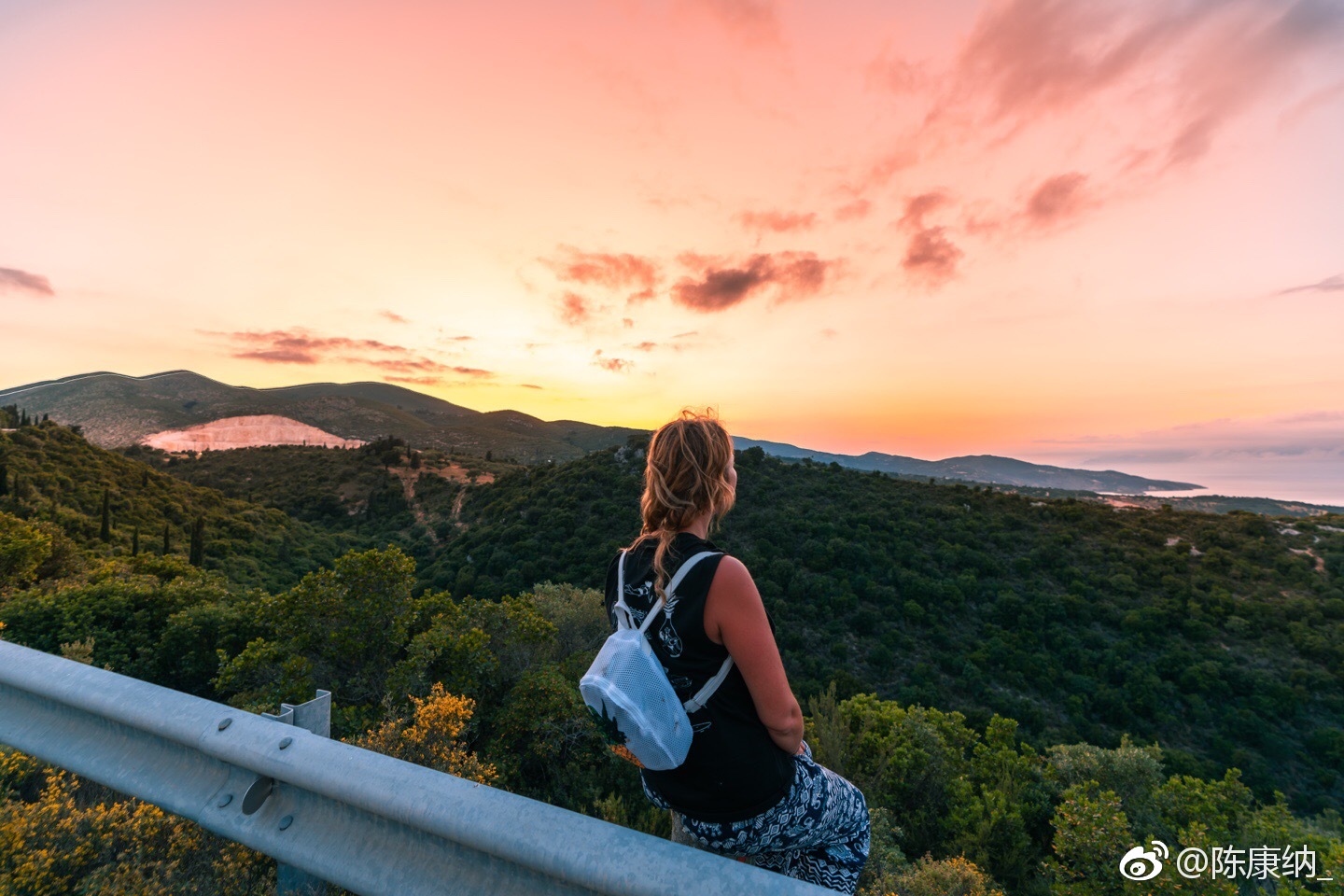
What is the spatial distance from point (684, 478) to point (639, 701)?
69 centimetres

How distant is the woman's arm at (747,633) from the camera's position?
146 cm

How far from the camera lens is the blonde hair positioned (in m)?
1.71

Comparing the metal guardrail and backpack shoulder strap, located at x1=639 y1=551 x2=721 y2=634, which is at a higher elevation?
backpack shoulder strap, located at x1=639 y1=551 x2=721 y2=634

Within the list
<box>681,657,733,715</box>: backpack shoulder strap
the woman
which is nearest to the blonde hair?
the woman

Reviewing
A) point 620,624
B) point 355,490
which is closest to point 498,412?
point 355,490

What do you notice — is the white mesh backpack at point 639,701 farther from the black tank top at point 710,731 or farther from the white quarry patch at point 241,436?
the white quarry patch at point 241,436

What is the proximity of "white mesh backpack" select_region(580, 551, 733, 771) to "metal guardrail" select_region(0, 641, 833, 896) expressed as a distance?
252mm

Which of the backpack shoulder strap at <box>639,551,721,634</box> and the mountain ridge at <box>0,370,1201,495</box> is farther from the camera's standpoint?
the mountain ridge at <box>0,370,1201,495</box>

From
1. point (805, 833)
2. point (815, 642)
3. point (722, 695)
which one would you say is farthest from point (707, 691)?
point (815, 642)

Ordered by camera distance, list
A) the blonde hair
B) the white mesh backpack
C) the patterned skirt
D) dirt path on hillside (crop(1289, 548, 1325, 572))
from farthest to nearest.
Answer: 1. dirt path on hillside (crop(1289, 548, 1325, 572))
2. the blonde hair
3. the patterned skirt
4. the white mesh backpack

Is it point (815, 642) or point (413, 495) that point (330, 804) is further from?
point (413, 495)

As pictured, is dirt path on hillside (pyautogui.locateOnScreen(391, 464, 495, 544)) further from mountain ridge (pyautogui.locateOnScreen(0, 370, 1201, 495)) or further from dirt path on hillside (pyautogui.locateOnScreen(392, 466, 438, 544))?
mountain ridge (pyautogui.locateOnScreen(0, 370, 1201, 495))

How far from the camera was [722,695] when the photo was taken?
157cm

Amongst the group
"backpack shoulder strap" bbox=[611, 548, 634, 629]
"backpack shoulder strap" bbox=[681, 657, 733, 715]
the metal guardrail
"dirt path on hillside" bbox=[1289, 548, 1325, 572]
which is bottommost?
"dirt path on hillside" bbox=[1289, 548, 1325, 572]
